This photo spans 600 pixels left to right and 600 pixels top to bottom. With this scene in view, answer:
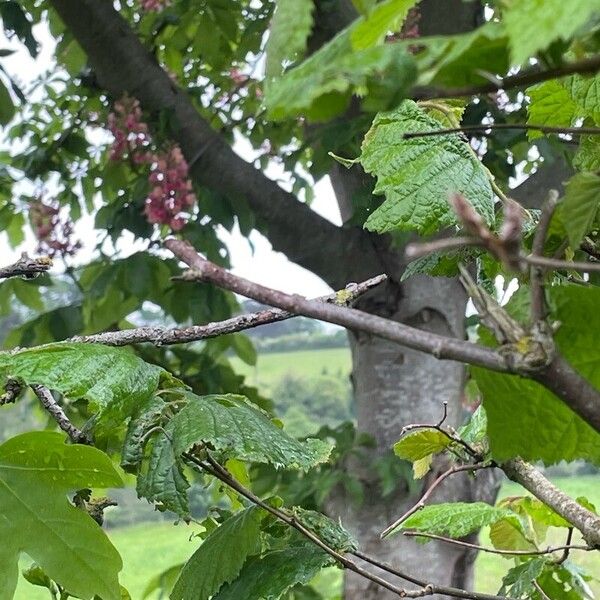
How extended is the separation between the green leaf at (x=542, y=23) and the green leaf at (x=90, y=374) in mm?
157

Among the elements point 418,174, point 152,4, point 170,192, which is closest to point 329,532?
point 418,174

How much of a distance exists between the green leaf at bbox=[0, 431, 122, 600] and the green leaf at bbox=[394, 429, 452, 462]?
10 cm

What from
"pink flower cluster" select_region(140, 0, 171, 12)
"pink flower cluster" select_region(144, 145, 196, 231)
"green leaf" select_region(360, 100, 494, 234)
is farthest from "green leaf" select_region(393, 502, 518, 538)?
"pink flower cluster" select_region(140, 0, 171, 12)

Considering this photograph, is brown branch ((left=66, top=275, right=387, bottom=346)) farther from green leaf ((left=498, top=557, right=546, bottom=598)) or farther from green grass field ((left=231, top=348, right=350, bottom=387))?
green grass field ((left=231, top=348, right=350, bottom=387))

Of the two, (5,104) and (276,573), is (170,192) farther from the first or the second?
(276,573)

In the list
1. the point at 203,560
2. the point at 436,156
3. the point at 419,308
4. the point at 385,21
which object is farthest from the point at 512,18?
the point at 419,308

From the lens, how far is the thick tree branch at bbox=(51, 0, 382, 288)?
37.8 inches

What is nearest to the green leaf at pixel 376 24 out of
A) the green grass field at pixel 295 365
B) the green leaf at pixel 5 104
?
the green leaf at pixel 5 104

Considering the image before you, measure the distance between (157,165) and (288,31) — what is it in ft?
2.72

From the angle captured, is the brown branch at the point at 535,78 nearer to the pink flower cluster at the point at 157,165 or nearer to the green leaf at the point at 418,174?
the green leaf at the point at 418,174

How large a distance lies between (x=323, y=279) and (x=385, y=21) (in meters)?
0.90

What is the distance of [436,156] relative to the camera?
0.72ft

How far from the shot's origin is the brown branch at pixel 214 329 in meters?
0.23

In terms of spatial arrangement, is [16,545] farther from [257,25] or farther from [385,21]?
[257,25]
